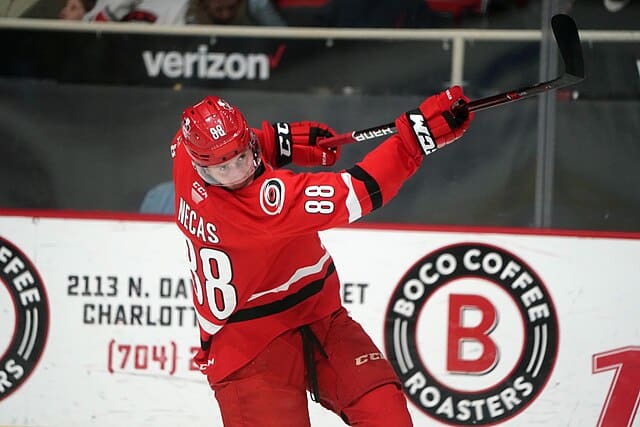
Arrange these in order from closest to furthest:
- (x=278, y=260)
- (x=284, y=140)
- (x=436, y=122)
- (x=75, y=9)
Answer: (x=436, y=122) < (x=278, y=260) < (x=284, y=140) < (x=75, y=9)

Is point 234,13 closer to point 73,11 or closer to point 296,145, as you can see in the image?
point 73,11

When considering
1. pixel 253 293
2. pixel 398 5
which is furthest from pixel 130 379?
pixel 398 5

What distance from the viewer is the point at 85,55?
163 inches

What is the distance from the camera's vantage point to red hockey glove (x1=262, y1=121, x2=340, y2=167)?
120 inches

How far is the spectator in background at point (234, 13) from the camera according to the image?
412cm

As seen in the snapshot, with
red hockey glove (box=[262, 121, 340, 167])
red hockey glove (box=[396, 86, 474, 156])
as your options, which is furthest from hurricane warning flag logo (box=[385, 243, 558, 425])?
red hockey glove (box=[396, 86, 474, 156])

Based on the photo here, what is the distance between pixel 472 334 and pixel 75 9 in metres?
1.83

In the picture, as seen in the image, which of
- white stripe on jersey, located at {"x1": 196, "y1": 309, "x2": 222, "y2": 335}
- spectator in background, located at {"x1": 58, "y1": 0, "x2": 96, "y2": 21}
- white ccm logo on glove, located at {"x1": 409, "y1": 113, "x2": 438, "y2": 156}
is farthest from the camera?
spectator in background, located at {"x1": 58, "y1": 0, "x2": 96, "y2": 21}

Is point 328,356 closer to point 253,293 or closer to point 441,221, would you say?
point 253,293

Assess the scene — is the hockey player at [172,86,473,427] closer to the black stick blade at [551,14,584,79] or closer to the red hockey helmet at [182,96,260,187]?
the red hockey helmet at [182,96,260,187]

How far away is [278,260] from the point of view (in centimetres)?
282

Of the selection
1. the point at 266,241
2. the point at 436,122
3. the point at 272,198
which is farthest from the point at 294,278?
the point at 436,122

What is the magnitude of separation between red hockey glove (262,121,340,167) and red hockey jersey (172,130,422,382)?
263 mm

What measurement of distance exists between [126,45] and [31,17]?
35 centimetres
